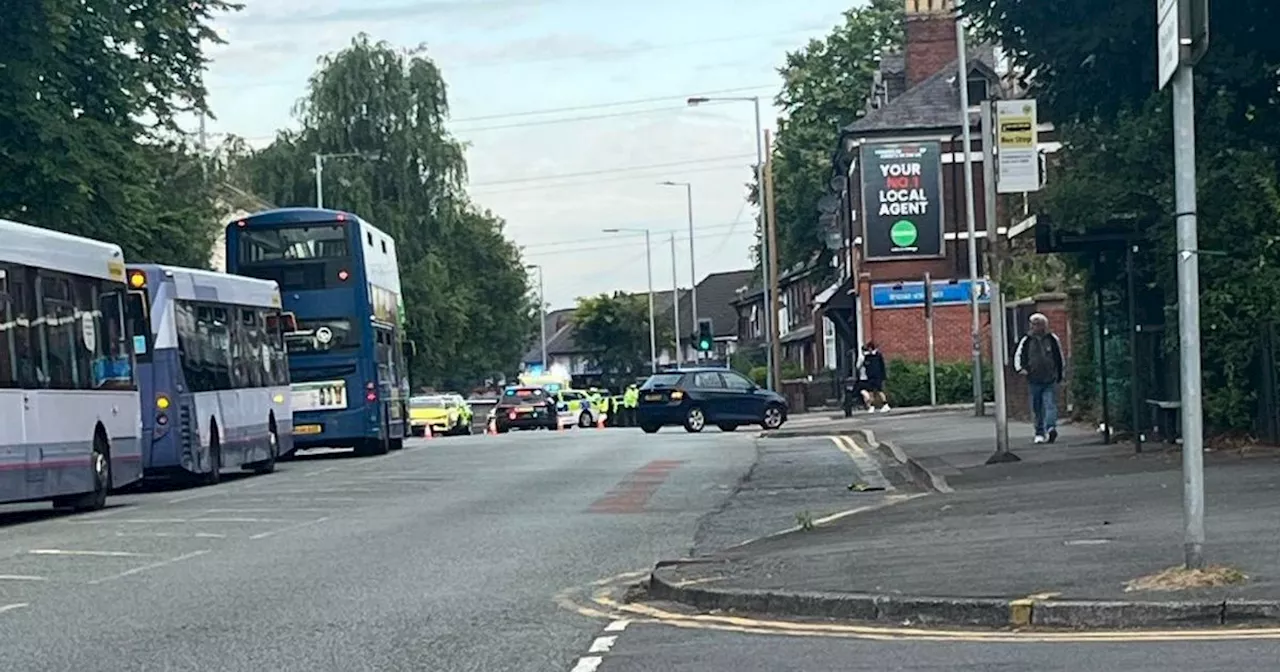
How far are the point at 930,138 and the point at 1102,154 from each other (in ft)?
124

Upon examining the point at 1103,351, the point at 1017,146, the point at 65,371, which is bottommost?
the point at 1103,351

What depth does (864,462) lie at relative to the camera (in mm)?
28625

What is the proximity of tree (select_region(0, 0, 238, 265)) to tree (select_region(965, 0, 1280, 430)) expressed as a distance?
16487mm

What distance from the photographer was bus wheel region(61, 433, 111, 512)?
74.0 ft

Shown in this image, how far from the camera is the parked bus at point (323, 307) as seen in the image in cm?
3516

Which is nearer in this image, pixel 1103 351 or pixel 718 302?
pixel 1103 351

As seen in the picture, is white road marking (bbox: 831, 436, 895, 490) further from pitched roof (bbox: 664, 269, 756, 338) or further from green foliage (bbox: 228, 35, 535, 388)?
pitched roof (bbox: 664, 269, 756, 338)

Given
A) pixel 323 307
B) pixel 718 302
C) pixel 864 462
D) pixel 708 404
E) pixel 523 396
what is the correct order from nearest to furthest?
pixel 864 462 < pixel 323 307 < pixel 708 404 < pixel 523 396 < pixel 718 302

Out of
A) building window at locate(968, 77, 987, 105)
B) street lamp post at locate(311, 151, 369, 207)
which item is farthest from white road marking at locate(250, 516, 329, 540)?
street lamp post at locate(311, 151, 369, 207)

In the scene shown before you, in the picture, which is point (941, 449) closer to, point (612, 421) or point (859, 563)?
Result: point (859, 563)

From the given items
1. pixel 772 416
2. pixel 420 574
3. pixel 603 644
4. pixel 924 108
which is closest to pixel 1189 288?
pixel 603 644

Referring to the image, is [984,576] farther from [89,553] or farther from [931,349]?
[931,349]

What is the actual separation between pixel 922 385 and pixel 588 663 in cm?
→ 4669

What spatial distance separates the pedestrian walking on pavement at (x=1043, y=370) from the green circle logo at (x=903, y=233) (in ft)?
113
